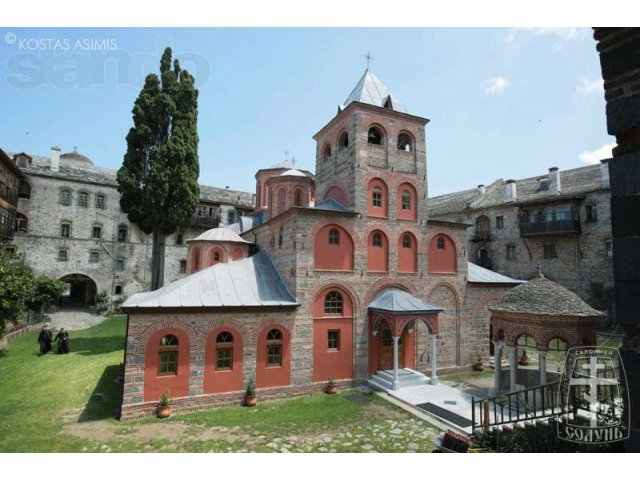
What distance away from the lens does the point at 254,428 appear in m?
10.3

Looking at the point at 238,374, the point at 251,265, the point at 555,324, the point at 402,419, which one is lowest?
the point at 402,419

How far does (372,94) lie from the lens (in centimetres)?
1723

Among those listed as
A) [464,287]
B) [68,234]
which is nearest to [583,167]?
[464,287]

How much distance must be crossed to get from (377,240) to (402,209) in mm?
2060

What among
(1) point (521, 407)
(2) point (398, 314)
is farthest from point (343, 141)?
(1) point (521, 407)

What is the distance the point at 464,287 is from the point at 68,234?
31.5m

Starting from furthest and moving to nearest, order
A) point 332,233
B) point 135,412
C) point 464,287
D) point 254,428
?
point 464,287, point 332,233, point 135,412, point 254,428

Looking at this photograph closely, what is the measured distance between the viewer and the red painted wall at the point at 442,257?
17013mm

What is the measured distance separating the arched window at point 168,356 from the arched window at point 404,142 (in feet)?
43.6

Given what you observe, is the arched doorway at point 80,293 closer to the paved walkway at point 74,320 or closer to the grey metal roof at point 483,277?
the paved walkway at point 74,320

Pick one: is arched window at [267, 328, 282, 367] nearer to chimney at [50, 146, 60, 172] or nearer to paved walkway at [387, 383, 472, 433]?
paved walkway at [387, 383, 472, 433]

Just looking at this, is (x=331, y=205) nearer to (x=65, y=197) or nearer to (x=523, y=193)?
(x=523, y=193)

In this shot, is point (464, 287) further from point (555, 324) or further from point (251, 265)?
point (251, 265)

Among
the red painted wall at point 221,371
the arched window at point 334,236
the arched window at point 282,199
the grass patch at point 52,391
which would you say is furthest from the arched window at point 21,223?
the arched window at point 334,236
